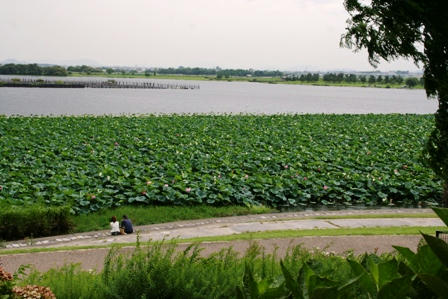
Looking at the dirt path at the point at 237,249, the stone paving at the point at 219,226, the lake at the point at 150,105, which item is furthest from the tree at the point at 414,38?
the lake at the point at 150,105

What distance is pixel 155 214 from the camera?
16094mm

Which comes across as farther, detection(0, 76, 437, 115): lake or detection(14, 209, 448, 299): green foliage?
detection(0, 76, 437, 115): lake

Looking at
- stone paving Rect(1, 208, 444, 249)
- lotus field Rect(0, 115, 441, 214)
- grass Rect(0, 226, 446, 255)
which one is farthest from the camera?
lotus field Rect(0, 115, 441, 214)

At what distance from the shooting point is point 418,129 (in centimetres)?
3688

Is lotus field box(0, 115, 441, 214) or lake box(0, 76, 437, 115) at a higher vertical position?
lotus field box(0, 115, 441, 214)

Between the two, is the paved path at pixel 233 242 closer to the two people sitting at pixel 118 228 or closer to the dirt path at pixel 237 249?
the dirt path at pixel 237 249

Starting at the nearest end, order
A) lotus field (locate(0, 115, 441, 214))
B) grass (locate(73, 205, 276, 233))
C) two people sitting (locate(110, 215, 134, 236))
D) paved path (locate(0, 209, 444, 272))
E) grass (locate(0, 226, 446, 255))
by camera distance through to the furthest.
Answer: paved path (locate(0, 209, 444, 272))
grass (locate(0, 226, 446, 255))
two people sitting (locate(110, 215, 134, 236))
grass (locate(73, 205, 276, 233))
lotus field (locate(0, 115, 441, 214))

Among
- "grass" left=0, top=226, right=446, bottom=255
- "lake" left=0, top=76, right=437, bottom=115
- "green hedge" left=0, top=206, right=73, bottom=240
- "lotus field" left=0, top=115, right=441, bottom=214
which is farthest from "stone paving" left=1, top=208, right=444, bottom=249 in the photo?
"lake" left=0, top=76, right=437, bottom=115

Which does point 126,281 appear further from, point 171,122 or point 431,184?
point 171,122

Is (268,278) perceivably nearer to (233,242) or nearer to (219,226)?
(233,242)

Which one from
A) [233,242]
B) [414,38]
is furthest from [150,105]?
[414,38]

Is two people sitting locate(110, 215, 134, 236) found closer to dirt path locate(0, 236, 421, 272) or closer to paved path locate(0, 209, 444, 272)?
paved path locate(0, 209, 444, 272)

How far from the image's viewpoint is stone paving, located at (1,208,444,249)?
13086 mm

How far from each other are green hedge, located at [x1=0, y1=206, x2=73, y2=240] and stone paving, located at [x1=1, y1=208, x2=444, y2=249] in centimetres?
38
